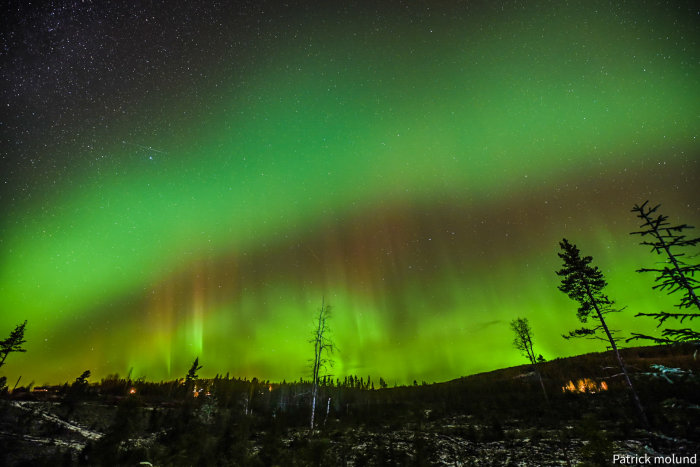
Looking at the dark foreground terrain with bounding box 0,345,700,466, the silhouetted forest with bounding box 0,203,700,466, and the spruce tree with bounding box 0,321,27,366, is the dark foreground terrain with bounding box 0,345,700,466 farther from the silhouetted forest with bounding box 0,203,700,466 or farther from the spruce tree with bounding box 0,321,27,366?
the spruce tree with bounding box 0,321,27,366

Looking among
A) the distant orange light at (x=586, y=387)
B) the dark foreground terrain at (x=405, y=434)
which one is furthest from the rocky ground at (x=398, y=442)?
the distant orange light at (x=586, y=387)

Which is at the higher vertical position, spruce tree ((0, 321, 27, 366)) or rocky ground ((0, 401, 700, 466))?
spruce tree ((0, 321, 27, 366))

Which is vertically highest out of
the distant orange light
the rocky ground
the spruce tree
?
the spruce tree

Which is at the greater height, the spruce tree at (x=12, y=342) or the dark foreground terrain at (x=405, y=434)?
the spruce tree at (x=12, y=342)

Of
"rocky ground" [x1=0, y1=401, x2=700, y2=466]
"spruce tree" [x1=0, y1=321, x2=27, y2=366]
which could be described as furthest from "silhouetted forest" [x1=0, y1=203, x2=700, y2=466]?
"spruce tree" [x1=0, y1=321, x2=27, y2=366]

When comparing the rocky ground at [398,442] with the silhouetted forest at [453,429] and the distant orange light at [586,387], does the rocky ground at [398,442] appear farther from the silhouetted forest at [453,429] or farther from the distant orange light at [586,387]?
the distant orange light at [586,387]

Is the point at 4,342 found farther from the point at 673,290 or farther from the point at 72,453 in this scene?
the point at 673,290

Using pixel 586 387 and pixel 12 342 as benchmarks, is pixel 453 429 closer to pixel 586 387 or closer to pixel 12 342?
pixel 586 387

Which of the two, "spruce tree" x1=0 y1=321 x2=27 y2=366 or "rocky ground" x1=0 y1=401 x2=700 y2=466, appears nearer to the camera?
"rocky ground" x1=0 y1=401 x2=700 y2=466

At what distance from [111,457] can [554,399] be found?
50987 mm

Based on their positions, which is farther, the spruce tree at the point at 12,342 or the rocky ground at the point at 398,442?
the spruce tree at the point at 12,342

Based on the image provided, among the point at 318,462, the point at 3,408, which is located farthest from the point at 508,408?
the point at 3,408

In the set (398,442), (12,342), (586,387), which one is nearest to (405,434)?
(398,442)

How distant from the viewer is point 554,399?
40.6 metres
